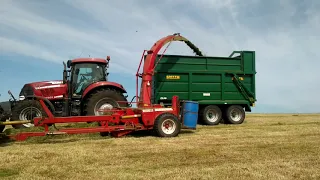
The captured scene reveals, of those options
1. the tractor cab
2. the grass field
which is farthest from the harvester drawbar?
the tractor cab

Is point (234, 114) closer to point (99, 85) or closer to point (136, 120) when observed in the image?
point (99, 85)

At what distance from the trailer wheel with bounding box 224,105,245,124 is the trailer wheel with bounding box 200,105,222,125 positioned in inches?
13.7

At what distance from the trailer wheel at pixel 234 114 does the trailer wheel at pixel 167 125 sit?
5.29 m

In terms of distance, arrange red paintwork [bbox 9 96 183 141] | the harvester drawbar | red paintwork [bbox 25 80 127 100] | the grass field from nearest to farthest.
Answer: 1. the grass field
2. the harvester drawbar
3. red paintwork [bbox 9 96 183 141]
4. red paintwork [bbox 25 80 127 100]

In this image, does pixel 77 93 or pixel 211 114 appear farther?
pixel 211 114

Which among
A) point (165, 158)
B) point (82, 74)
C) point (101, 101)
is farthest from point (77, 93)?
point (165, 158)

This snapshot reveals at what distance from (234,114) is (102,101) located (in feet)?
→ 19.6

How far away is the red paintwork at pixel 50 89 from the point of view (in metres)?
12.1

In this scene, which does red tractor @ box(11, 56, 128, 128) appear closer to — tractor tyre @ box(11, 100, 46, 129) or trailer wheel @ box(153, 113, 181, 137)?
tractor tyre @ box(11, 100, 46, 129)

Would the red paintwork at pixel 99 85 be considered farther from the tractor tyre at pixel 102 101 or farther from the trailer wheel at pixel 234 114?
the trailer wheel at pixel 234 114

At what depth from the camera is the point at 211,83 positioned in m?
14.2

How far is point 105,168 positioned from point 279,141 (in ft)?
15.2

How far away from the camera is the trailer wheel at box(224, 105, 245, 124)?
14.1 metres

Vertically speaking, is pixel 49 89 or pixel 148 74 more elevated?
pixel 148 74
